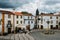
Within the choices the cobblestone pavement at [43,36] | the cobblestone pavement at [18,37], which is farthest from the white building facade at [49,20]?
the cobblestone pavement at [18,37]

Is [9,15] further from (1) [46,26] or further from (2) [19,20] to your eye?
(1) [46,26]

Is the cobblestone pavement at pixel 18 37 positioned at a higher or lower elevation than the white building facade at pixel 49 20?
lower

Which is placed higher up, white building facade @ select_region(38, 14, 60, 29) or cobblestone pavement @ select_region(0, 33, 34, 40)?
white building facade @ select_region(38, 14, 60, 29)

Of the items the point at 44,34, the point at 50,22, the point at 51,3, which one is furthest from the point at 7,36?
the point at 51,3

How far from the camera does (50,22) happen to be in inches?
84.9

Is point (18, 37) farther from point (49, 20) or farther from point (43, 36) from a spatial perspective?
point (49, 20)

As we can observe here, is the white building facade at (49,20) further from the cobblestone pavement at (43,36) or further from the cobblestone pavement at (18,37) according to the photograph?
the cobblestone pavement at (18,37)

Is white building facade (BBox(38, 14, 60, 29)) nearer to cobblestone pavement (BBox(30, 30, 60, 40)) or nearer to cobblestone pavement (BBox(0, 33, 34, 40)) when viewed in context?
cobblestone pavement (BBox(30, 30, 60, 40))

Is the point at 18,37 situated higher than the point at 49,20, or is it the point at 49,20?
the point at 49,20

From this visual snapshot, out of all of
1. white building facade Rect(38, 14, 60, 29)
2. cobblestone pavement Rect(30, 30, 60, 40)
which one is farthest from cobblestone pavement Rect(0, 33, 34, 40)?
white building facade Rect(38, 14, 60, 29)

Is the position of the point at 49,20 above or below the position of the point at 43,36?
above

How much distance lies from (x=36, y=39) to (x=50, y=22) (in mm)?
415

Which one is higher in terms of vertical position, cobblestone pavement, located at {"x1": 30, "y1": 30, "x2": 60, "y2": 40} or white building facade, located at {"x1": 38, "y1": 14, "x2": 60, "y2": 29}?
white building facade, located at {"x1": 38, "y1": 14, "x2": 60, "y2": 29}

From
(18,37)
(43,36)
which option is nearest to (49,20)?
(43,36)
